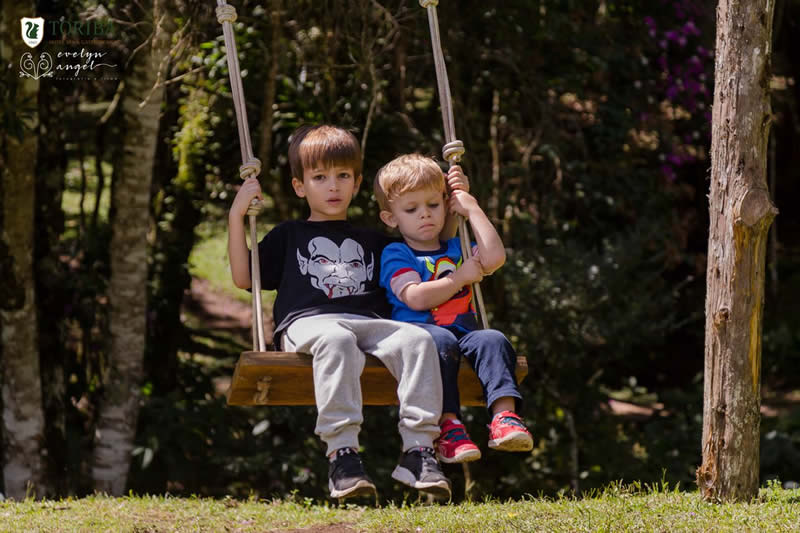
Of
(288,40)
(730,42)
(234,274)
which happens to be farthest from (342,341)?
(288,40)

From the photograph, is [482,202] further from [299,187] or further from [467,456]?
[467,456]

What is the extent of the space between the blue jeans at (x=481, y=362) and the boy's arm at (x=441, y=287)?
0.13 m

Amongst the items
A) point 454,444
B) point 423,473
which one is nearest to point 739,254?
point 454,444

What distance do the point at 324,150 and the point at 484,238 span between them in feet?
2.56

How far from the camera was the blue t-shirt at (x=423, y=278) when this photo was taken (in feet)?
14.2

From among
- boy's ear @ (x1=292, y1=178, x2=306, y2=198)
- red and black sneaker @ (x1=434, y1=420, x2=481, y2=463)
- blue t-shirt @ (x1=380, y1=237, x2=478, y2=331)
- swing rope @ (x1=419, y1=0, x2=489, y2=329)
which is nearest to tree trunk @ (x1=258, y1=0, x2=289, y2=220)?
swing rope @ (x1=419, y1=0, x2=489, y2=329)

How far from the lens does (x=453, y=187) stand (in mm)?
4469

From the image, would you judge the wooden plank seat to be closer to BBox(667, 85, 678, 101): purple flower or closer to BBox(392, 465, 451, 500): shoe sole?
BBox(392, 465, 451, 500): shoe sole

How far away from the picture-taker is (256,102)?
25.7 ft

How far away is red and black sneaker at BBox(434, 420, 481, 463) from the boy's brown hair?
3.90ft

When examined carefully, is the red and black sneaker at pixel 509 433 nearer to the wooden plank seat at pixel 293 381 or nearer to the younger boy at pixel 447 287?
the younger boy at pixel 447 287

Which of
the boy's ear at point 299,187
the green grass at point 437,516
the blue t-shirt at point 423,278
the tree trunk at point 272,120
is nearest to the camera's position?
the green grass at point 437,516

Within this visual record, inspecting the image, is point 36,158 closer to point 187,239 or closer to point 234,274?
point 187,239

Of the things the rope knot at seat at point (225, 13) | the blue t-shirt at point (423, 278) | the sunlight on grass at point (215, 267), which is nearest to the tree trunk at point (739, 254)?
the blue t-shirt at point (423, 278)
